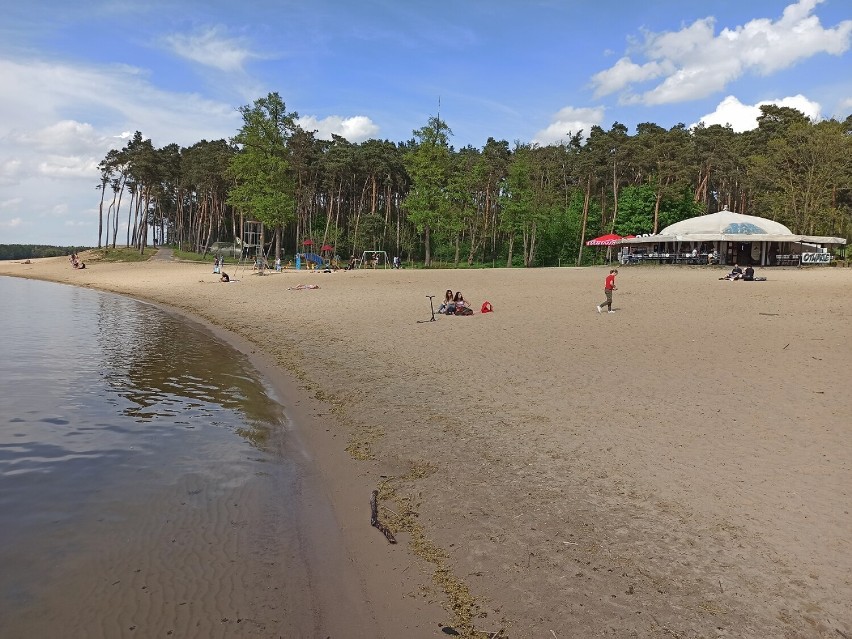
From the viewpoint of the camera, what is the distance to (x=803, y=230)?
50.2 meters

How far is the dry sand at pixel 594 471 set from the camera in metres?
4.11

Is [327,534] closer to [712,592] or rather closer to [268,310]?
[712,592]

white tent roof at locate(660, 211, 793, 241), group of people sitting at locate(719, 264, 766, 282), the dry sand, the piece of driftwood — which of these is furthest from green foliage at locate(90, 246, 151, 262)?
the piece of driftwood

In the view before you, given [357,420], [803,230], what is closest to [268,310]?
[357,420]

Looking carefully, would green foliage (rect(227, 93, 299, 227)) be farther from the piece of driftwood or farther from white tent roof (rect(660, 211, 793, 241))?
the piece of driftwood

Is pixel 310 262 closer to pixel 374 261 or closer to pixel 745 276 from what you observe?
pixel 374 261

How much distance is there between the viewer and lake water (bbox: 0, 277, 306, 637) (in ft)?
14.2

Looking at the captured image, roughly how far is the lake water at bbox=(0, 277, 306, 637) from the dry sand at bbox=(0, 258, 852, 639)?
114 cm

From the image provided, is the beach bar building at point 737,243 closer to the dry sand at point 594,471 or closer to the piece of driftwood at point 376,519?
the dry sand at point 594,471

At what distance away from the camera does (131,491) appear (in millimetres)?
6391

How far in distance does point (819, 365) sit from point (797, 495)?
262 inches

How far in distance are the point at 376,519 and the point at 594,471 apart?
111 inches

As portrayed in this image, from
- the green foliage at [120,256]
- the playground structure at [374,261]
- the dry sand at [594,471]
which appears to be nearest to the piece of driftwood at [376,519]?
the dry sand at [594,471]

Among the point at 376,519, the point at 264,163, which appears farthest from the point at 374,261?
the point at 376,519
